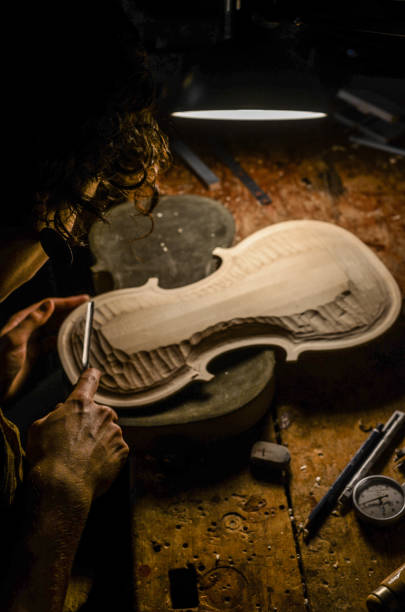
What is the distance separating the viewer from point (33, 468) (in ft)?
5.24

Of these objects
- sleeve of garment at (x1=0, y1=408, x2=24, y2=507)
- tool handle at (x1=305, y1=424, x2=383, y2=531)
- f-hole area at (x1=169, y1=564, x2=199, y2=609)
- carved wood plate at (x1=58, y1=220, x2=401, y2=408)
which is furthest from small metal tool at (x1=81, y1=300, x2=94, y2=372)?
tool handle at (x1=305, y1=424, x2=383, y2=531)

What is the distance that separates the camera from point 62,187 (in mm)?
1363

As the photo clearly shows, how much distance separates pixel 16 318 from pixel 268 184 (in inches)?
63.0

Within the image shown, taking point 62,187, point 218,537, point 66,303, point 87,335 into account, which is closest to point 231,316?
point 87,335

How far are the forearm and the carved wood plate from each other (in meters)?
0.38

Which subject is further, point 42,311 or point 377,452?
point 42,311

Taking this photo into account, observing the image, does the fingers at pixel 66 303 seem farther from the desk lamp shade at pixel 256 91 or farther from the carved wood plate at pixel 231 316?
the desk lamp shade at pixel 256 91

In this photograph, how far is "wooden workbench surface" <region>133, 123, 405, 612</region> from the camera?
1.60 meters

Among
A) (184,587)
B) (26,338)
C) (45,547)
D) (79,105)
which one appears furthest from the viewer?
(26,338)

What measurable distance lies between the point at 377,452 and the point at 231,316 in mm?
715

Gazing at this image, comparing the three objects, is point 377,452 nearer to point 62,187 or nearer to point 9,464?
point 9,464

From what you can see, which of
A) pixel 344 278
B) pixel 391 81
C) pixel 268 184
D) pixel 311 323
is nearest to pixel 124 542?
pixel 311 323

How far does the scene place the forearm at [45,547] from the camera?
1403 mm

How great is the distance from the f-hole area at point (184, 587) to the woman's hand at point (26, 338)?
→ 91 cm
